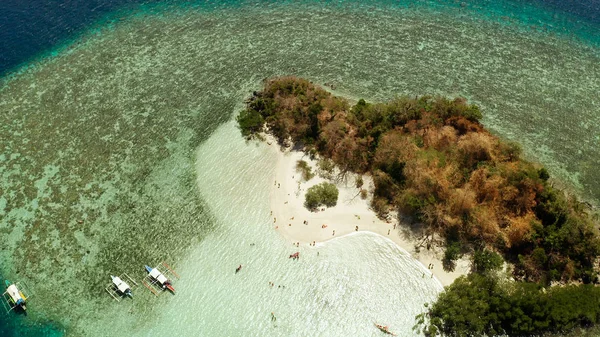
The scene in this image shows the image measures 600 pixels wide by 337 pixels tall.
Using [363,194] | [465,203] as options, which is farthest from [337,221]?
[465,203]

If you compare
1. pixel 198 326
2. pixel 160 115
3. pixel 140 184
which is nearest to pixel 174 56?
pixel 160 115

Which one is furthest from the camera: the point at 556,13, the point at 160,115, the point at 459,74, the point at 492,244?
the point at 556,13

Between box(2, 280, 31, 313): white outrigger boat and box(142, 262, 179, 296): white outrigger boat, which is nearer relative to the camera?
box(2, 280, 31, 313): white outrigger boat

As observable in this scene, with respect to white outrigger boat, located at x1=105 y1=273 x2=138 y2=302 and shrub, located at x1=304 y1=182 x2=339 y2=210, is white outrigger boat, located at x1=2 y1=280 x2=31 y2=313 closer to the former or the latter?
white outrigger boat, located at x1=105 y1=273 x2=138 y2=302

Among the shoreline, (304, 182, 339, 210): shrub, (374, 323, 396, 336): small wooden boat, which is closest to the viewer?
(374, 323, 396, 336): small wooden boat

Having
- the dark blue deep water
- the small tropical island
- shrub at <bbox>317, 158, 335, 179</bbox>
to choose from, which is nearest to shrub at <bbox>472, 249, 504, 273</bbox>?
the small tropical island

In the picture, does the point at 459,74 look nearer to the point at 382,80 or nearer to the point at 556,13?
the point at 382,80

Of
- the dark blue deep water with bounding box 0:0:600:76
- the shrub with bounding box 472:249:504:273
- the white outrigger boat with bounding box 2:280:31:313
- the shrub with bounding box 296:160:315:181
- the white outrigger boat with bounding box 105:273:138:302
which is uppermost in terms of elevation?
the dark blue deep water with bounding box 0:0:600:76

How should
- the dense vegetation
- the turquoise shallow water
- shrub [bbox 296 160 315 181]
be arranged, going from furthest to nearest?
shrub [bbox 296 160 315 181]
the turquoise shallow water
the dense vegetation
